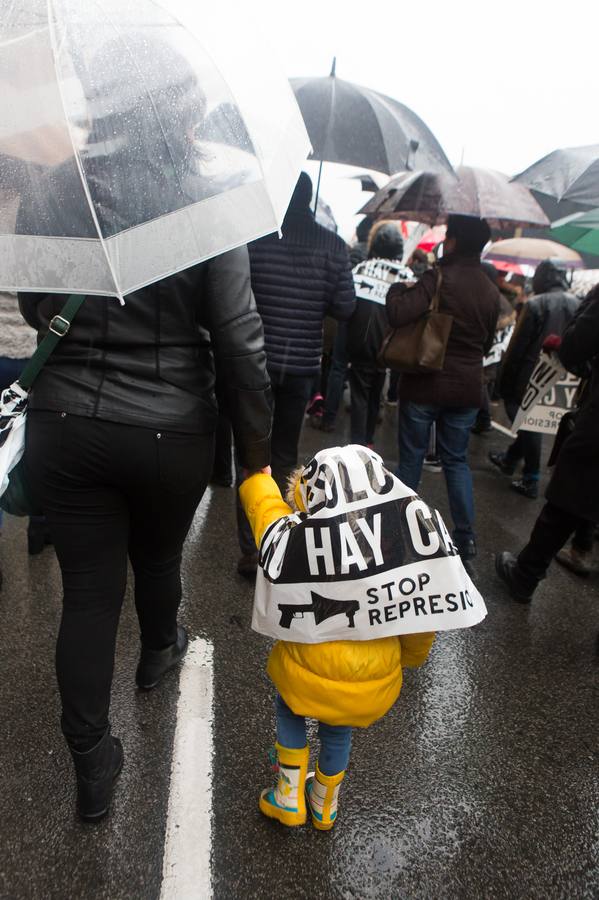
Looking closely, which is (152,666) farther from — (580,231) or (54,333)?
(580,231)

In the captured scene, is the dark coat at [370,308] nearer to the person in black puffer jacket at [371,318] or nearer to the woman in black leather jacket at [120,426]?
the person in black puffer jacket at [371,318]

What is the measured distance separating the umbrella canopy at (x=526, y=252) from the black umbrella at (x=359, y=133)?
544 centimetres

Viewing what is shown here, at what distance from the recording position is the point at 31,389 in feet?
5.40

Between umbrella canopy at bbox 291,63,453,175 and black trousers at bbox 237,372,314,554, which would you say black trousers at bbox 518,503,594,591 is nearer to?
black trousers at bbox 237,372,314,554

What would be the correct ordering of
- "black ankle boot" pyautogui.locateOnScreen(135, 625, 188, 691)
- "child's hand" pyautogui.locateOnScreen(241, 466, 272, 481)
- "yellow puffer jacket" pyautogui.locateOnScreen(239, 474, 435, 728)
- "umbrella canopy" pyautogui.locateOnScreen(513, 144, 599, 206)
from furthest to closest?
1. "umbrella canopy" pyautogui.locateOnScreen(513, 144, 599, 206)
2. "black ankle boot" pyautogui.locateOnScreen(135, 625, 188, 691)
3. "child's hand" pyautogui.locateOnScreen(241, 466, 272, 481)
4. "yellow puffer jacket" pyautogui.locateOnScreen(239, 474, 435, 728)

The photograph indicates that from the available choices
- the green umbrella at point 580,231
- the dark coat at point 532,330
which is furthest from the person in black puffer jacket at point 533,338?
the green umbrella at point 580,231

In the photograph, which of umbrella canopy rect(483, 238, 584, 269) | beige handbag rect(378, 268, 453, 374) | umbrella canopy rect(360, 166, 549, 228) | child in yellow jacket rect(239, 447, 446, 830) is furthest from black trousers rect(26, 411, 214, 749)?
umbrella canopy rect(483, 238, 584, 269)

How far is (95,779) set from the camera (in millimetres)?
1796

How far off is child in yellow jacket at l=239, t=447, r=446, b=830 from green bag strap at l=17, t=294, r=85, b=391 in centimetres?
67

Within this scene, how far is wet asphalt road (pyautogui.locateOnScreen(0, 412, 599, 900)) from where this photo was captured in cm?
175

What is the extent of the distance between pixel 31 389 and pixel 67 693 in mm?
842

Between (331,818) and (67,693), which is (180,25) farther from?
(331,818)

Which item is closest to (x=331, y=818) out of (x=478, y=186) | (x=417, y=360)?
(x=417, y=360)

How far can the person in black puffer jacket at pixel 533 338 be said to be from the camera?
4.80m
